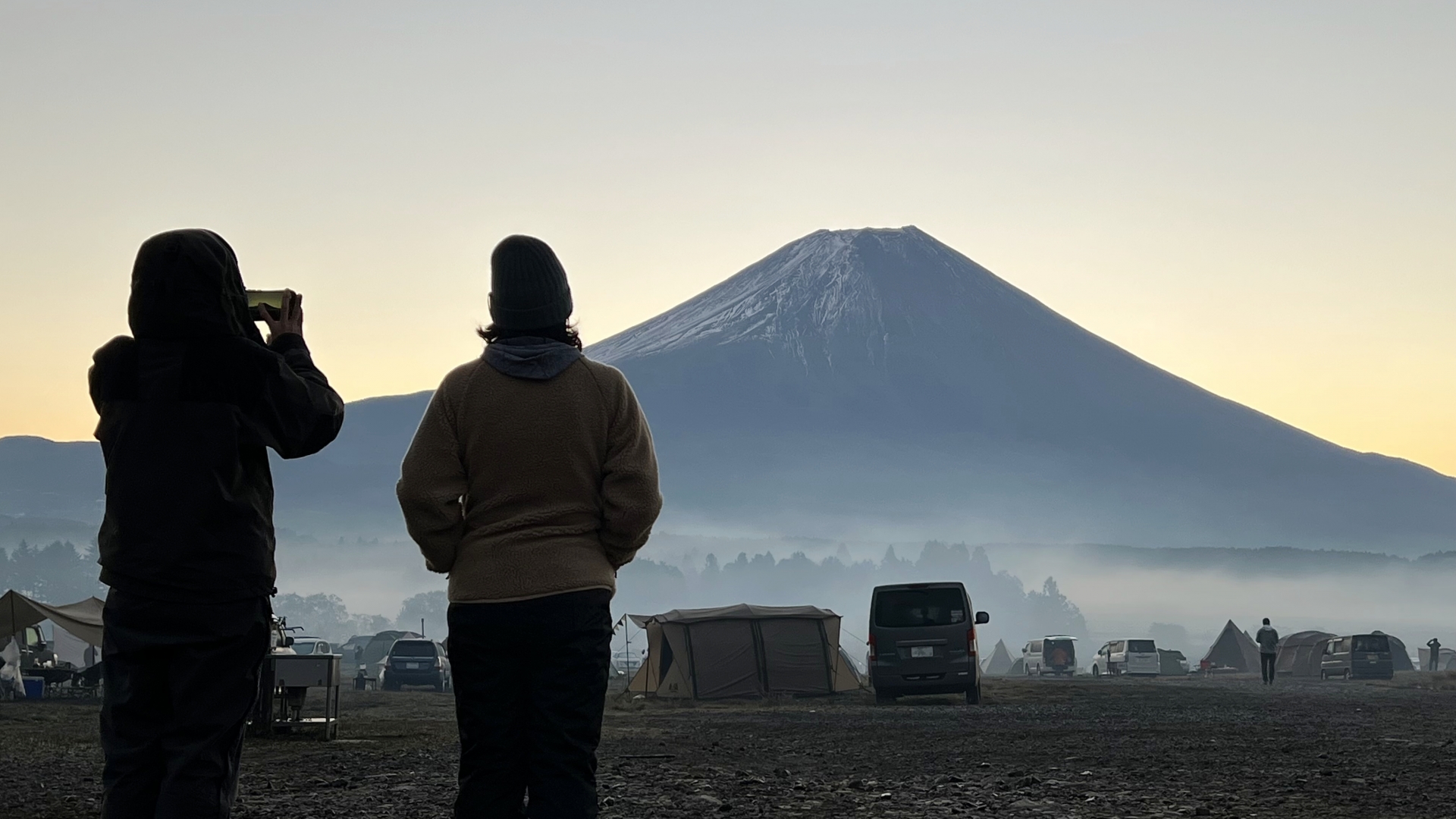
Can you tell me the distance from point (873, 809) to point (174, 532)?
4461mm

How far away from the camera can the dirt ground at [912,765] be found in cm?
804

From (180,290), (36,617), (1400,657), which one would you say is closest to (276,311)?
(180,290)

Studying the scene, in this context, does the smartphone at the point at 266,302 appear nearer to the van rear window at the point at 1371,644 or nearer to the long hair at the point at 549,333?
the long hair at the point at 549,333

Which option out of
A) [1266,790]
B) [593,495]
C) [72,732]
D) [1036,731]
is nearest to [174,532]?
[593,495]

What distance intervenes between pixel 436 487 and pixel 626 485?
57cm

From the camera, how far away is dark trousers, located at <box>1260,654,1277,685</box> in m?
33.9

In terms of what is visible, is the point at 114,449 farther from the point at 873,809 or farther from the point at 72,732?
the point at 72,732

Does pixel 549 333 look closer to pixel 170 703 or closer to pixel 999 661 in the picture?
pixel 170 703

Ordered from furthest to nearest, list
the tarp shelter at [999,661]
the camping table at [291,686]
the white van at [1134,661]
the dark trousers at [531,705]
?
the tarp shelter at [999,661] → the white van at [1134,661] → the camping table at [291,686] → the dark trousers at [531,705]

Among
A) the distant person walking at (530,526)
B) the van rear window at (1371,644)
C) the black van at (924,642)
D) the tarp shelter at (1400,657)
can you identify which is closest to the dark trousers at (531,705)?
the distant person walking at (530,526)

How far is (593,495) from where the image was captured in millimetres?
4793

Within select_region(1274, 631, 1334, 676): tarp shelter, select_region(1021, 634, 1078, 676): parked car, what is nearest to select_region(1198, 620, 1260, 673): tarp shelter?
select_region(1021, 634, 1078, 676): parked car

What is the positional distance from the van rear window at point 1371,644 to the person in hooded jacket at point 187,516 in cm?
4293

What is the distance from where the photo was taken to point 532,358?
16.0 ft
